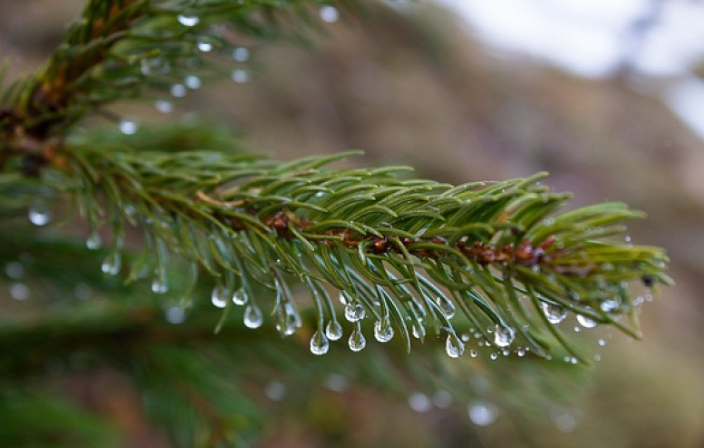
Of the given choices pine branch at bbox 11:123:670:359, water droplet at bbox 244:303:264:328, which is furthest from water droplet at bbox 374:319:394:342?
water droplet at bbox 244:303:264:328

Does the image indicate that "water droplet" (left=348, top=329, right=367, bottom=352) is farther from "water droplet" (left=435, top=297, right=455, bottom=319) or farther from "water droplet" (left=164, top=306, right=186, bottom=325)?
"water droplet" (left=164, top=306, right=186, bottom=325)

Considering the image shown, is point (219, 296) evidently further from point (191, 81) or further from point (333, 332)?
point (191, 81)

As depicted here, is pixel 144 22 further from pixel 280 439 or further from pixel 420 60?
pixel 420 60

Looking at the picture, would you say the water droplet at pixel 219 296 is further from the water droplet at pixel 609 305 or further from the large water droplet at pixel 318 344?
the water droplet at pixel 609 305

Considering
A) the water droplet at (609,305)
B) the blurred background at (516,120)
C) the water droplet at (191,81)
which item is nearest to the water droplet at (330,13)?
the blurred background at (516,120)

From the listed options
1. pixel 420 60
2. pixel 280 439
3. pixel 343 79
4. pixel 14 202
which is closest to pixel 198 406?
pixel 14 202

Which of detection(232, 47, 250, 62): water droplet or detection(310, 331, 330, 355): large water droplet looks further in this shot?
detection(232, 47, 250, 62): water droplet

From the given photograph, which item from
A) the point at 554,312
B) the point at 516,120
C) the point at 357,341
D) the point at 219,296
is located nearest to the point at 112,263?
the point at 219,296
